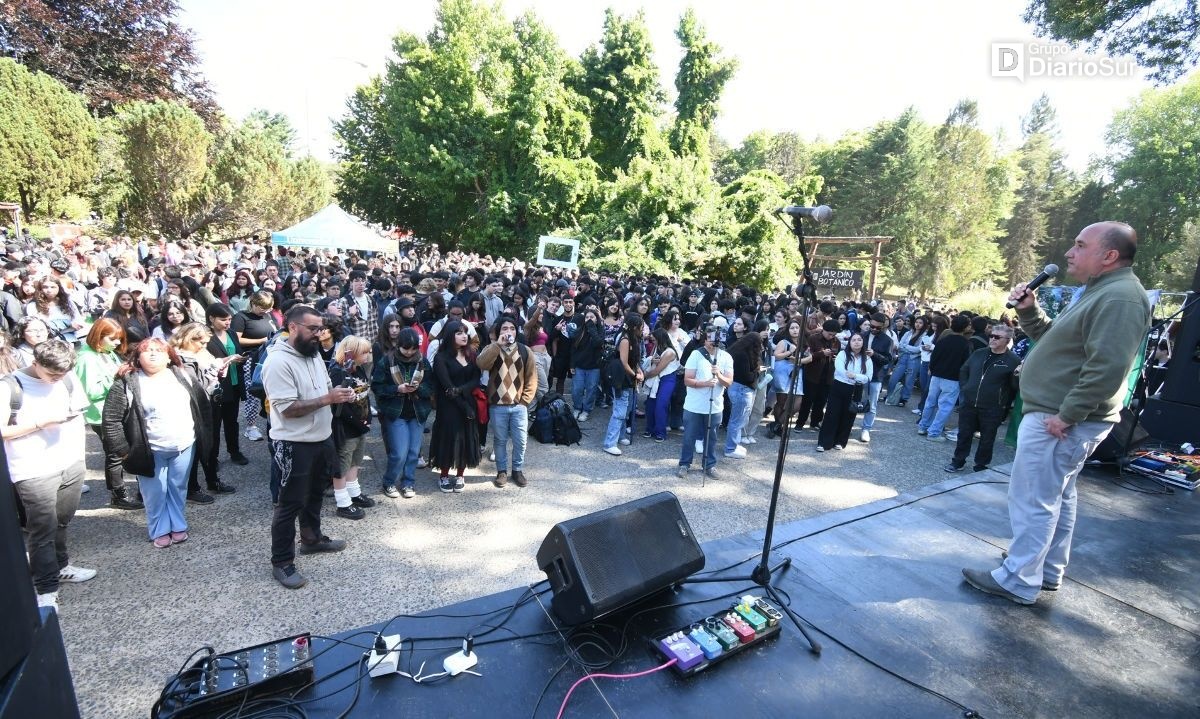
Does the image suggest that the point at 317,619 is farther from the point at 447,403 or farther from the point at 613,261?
the point at 613,261

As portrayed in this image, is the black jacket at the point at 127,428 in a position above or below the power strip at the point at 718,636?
above

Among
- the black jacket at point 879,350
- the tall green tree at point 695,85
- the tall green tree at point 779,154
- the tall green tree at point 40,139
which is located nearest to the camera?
the black jacket at point 879,350

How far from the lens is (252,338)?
19.7 ft

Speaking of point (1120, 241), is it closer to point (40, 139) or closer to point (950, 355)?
point (950, 355)

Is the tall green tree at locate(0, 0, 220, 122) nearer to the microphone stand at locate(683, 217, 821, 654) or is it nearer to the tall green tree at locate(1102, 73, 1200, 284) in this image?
the microphone stand at locate(683, 217, 821, 654)

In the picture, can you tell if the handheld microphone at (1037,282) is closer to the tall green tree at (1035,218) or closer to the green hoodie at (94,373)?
the green hoodie at (94,373)

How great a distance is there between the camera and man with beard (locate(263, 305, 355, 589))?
367cm

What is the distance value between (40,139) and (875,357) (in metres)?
32.8

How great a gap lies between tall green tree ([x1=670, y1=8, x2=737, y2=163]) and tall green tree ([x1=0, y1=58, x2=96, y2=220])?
26.9 meters

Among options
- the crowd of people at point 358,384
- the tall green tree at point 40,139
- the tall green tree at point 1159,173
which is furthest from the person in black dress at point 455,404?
the tall green tree at point 1159,173

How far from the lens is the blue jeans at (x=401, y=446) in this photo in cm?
525

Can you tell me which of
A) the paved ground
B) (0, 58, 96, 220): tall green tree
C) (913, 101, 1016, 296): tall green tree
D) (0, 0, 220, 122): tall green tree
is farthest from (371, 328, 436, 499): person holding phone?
(913, 101, 1016, 296): tall green tree

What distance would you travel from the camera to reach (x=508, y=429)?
5.82m

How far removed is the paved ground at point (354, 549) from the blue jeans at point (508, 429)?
1.02 feet
